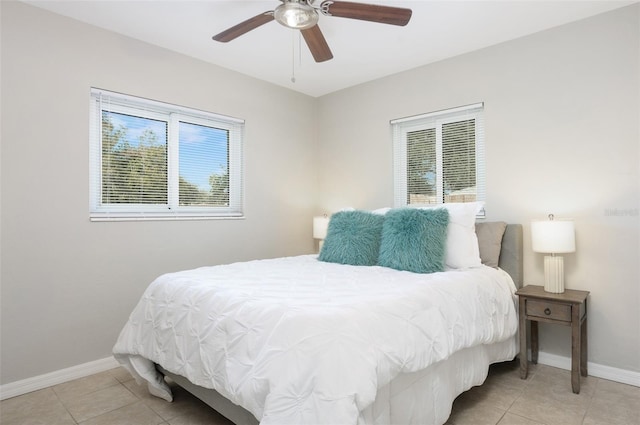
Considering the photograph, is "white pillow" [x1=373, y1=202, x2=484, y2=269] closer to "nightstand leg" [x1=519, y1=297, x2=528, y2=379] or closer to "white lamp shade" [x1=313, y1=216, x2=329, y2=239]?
"nightstand leg" [x1=519, y1=297, x2=528, y2=379]

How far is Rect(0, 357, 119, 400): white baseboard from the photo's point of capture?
7.61 ft

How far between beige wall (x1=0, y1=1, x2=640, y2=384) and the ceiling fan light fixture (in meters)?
1.59

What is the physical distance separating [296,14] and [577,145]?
7.15ft

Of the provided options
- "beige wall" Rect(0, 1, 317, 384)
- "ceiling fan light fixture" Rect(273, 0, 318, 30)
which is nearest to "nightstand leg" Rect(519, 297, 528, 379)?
"ceiling fan light fixture" Rect(273, 0, 318, 30)

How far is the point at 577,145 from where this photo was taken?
2.65m

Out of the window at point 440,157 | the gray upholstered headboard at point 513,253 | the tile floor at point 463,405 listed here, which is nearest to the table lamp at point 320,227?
the window at point 440,157

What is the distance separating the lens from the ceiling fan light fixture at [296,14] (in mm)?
1900

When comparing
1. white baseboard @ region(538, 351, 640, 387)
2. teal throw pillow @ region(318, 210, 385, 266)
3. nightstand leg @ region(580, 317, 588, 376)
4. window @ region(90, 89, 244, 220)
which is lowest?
white baseboard @ region(538, 351, 640, 387)

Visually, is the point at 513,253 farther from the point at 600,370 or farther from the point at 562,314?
the point at 600,370

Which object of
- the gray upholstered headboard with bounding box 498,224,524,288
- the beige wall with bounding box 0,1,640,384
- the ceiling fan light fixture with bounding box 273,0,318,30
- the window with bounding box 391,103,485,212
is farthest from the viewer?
the window with bounding box 391,103,485,212

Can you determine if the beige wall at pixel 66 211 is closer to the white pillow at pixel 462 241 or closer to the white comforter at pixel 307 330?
the white comforter at pixel 307 330

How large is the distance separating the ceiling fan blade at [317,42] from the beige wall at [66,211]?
1.43m

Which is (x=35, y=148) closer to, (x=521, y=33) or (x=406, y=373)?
(x=406, y=373)

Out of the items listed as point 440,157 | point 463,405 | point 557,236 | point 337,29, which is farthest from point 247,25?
point 463,405
